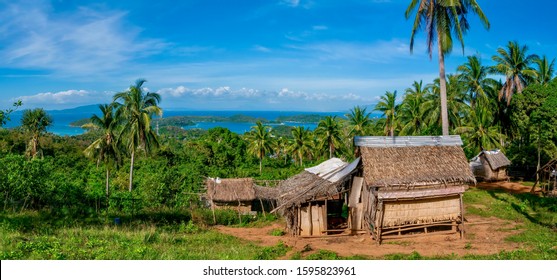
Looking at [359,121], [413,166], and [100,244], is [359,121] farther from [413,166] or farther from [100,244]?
[100,244]

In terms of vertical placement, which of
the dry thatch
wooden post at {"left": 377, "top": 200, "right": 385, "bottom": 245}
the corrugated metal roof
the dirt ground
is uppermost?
the corrugated metal roof

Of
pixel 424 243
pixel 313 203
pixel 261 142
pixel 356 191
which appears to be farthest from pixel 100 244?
pixel 261 142

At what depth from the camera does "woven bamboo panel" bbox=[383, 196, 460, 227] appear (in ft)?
46.6

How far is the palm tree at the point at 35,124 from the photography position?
38.5 metres

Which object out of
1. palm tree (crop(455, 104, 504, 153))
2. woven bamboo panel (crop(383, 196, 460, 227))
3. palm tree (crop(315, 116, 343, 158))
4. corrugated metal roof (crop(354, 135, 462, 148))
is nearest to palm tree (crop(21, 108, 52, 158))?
palm tree (crop(315, 116, 343, 158))

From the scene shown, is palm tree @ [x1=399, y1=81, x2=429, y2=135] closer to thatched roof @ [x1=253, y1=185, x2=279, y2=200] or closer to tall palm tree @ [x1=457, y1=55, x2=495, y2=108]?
tall palm tree @ [x1=457, y1=55, x2=495, y2=108]

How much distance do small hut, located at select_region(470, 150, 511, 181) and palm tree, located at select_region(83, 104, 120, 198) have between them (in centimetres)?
2800

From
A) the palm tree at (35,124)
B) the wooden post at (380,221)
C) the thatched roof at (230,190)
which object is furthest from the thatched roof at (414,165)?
the palm tree at (35,124)

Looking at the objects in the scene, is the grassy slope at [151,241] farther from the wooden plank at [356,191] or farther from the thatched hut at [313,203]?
the wooden plank at [356,191]

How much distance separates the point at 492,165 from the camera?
28.8 metres

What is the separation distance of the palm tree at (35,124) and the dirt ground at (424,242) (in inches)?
1223
